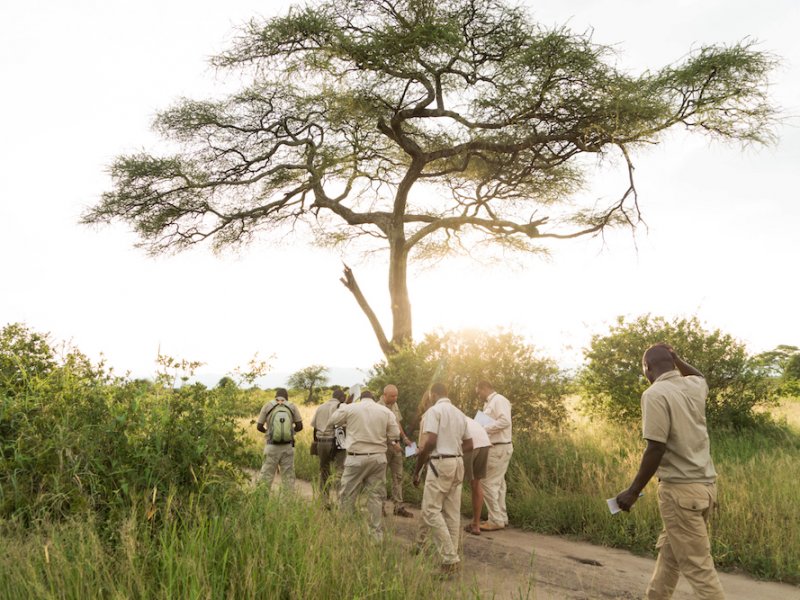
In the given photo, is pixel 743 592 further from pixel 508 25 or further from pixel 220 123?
pixel 220 123

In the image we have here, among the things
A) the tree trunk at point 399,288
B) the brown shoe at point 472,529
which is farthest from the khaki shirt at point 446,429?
the tree trunk at point 399,288

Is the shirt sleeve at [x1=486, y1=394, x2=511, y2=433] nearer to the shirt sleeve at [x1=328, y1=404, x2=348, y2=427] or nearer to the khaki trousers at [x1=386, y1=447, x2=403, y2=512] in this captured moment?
the khaki trousers at [x1=386, y1=447, x2=403, y2=512]

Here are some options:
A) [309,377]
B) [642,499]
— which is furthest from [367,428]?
[309,377]

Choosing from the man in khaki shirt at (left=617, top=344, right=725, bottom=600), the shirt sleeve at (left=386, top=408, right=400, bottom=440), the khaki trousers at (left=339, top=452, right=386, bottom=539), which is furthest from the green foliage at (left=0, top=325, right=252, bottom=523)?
the man in khaki shirt at (left=617, top=344, right=725, bottom=600)

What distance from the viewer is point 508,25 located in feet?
51.9

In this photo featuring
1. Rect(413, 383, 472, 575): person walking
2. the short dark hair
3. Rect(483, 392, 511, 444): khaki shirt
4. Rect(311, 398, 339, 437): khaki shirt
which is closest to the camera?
Rect(413, 383, 472, 575): person walking

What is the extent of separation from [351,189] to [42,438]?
1755cm

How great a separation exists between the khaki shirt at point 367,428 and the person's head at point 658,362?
148 inches

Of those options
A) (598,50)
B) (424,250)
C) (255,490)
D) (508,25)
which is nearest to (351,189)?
(424,250)

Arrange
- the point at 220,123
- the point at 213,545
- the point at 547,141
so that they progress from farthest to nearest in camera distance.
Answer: the point at 220,123, the point at 547,141, the point at 213,545

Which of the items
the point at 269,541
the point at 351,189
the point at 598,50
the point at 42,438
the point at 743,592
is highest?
the point at 598,50

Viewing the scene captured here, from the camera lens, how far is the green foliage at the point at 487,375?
512 inches

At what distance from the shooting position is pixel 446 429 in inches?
282

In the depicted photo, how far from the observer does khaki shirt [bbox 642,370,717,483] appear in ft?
15.8
